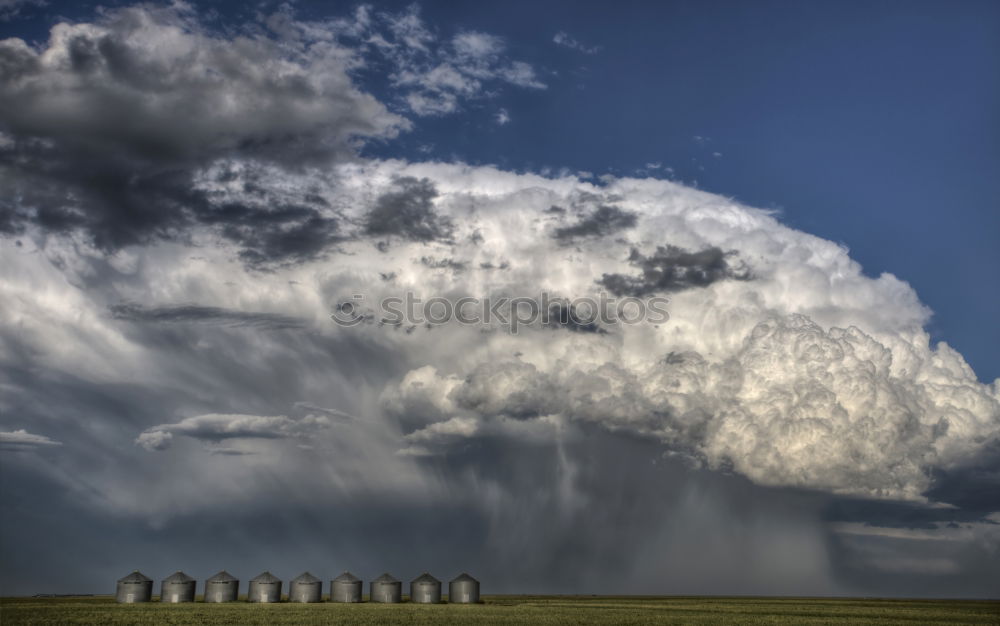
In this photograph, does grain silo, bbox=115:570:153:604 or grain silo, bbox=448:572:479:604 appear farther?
grain silo, bbox=448:572:479:604

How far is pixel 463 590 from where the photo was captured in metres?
178

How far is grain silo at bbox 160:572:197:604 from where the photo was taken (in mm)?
166125

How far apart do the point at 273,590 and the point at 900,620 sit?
120138 millimetres

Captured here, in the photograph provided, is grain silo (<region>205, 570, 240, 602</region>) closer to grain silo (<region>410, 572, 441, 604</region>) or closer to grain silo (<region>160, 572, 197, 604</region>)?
grain silo (<region>160, 572, 197, 604</region>)

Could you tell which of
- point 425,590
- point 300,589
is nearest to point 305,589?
point 300,589

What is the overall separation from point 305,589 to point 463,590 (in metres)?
34.1

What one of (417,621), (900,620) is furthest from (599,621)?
(900,620)

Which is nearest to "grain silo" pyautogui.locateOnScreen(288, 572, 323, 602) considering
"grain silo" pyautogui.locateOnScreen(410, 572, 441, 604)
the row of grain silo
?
the row of grain silo

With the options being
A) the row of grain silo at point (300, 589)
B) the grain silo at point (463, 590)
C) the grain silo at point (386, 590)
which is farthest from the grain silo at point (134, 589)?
the grain silo at point (463, 590)

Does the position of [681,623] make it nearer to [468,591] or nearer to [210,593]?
[468,591]

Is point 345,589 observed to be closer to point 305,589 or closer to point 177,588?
point 305,589

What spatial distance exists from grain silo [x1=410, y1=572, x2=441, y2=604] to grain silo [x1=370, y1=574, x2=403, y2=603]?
2995 millimetres

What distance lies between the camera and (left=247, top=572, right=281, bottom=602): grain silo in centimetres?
16962

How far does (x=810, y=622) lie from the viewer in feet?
378
